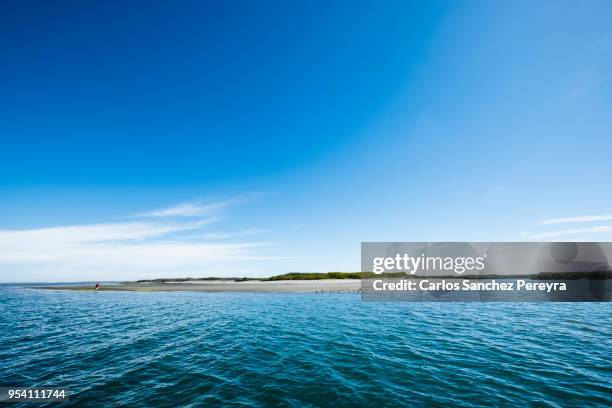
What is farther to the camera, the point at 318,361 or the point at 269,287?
the point at 269,287

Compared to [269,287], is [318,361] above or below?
above

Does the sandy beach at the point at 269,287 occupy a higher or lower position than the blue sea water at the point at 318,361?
lower

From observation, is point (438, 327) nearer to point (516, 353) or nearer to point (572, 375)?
point (516, 353)

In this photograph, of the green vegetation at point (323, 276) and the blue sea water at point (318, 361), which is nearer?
the blue sea water at point (318, 361)

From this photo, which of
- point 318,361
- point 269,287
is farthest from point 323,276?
point 318,361

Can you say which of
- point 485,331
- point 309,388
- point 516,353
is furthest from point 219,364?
point 485,331

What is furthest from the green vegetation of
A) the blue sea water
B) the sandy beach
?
the blue sea water

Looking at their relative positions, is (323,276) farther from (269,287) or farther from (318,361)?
(318,361)

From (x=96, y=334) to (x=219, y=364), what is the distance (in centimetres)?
1489

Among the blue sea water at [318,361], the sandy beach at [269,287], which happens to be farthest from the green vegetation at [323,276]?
the blue sea water at [318,361]

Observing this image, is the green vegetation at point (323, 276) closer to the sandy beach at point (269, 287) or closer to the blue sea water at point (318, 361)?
the sandy beach at point (269, 287)

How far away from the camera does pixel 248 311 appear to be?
110 ft

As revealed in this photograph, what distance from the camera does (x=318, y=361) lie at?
49.2 feet

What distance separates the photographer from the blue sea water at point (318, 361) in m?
10.8
